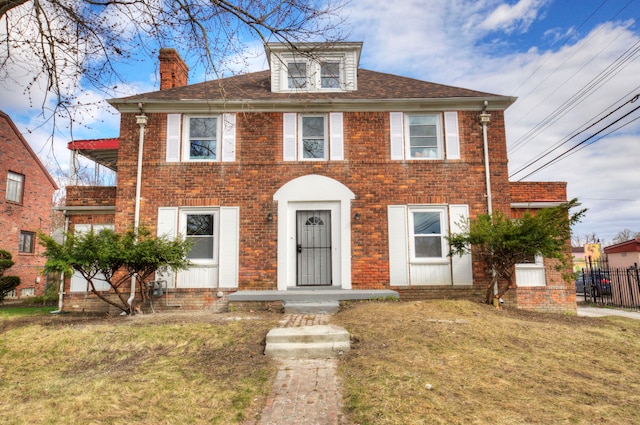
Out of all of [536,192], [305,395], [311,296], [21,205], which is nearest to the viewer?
[305,395]

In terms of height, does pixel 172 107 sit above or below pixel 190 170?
above

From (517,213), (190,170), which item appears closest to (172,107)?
(190,170)

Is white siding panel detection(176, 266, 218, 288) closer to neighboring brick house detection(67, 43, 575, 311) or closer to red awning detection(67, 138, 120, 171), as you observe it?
neighboring brick house detection(67, 43, 575, 311)

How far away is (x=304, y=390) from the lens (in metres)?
4.37

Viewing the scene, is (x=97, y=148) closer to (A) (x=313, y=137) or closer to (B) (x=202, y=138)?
(B) (x=202, y=138)

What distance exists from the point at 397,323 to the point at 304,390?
2.79m

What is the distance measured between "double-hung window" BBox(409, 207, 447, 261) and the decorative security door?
2.30 m

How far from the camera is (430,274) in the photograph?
10.5m

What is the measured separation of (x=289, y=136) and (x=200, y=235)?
12.0 feet

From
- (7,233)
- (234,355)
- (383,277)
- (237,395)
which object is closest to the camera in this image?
(237,395)

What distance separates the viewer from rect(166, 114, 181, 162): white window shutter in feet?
35.7

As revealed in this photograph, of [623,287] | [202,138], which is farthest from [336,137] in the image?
[623,287]

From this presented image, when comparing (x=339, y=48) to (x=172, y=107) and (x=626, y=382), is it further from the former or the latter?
(x=626, y=382)

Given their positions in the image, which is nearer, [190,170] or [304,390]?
[304,390]
